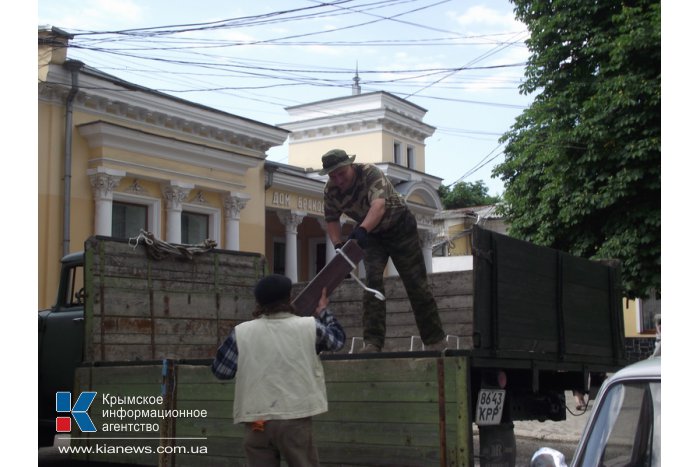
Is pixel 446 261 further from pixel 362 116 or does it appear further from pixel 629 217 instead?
pixel 629 217

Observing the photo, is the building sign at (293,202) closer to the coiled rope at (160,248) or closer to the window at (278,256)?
the window at (278,256)

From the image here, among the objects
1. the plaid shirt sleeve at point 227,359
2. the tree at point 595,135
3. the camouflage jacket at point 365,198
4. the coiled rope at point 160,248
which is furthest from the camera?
the tree at point 595,135

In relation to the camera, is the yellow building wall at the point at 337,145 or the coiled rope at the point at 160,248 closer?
the coiled rope at the point at 160,248

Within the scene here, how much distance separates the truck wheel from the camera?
5141 millimetres

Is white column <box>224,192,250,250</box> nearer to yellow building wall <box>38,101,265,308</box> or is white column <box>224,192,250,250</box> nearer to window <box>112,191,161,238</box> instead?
yellow building wall <box>38,101,265,308</box>

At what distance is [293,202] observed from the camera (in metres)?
23.2

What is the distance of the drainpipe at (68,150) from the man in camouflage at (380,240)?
11758 millimetres

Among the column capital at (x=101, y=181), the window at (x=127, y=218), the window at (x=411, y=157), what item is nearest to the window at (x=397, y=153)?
the window at (x=411, y=157)

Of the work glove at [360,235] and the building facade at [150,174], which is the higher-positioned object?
the building facade at [150,174]

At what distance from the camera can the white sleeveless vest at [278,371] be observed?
4.20 metres

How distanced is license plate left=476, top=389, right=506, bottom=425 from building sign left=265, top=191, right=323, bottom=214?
17482mm

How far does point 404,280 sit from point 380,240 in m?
0.32

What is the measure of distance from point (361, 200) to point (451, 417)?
77.5 inches

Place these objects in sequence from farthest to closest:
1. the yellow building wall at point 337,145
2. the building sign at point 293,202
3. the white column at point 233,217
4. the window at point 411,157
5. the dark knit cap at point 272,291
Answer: the window at point 411,157 → the yellow building wall at point 337,145 → the building sign at point 293,202 → the white column at point 233,217 → the dark knit cap at point 272,291
